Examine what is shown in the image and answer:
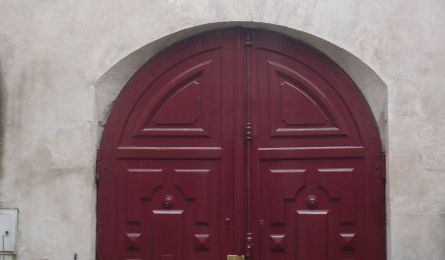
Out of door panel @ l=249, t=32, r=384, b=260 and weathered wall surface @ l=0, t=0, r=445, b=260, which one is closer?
weathered wall surface @ l=0, t=0, r=445, b=260

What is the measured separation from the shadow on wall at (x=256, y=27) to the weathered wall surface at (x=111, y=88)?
2cm

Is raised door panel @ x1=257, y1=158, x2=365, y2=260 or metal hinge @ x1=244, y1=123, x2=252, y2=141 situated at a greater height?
metal hinge @ x1=244, y1=123, x2=252, y2=141

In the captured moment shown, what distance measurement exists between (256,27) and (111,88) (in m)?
1.20

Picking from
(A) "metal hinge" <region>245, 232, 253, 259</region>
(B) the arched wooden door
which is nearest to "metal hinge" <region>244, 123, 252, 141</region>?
(B) the arched wooden door

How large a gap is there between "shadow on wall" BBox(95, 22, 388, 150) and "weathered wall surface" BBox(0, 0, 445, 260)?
0.02 m

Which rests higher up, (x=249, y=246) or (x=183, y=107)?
(x=183, y=107)

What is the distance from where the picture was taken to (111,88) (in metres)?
4.50

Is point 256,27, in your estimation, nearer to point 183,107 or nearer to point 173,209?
point 183,107

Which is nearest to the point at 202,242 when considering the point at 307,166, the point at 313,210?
the point at 313,210

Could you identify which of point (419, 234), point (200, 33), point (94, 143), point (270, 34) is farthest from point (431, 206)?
point (94, 143)

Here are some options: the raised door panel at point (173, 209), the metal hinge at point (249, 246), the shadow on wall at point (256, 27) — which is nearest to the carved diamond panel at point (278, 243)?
the metal hinge at point (249, 246)

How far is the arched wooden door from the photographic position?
438 centimetres

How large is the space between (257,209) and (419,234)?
1159mm

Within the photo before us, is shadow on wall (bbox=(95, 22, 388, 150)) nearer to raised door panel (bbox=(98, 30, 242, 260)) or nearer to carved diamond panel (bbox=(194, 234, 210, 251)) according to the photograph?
raised door panel (bbox=(98, 30, 242, 260))
